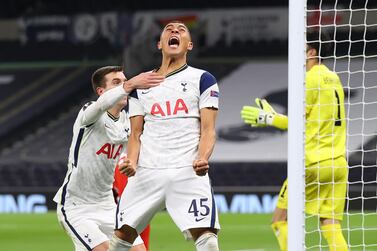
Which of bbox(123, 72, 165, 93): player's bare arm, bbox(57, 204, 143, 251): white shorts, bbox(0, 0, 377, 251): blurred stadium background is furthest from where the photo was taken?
bbox(0, 0, 377, 251): blurred stadium background

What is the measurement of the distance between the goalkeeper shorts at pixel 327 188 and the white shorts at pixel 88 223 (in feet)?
4.96

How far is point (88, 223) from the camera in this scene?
6918 millimetres

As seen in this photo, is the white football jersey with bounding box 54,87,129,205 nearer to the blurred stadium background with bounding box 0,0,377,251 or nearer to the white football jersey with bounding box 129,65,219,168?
the white football jersey with bounding box 129,65,219,168

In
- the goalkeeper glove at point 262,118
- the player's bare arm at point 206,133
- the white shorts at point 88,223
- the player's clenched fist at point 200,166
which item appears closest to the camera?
the player's clenched fist at point 200,166

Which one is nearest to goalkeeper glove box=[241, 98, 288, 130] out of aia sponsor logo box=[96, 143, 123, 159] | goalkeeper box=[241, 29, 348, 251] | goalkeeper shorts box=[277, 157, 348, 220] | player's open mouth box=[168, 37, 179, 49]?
goalkeeper box=[241, 29, 348, 251]

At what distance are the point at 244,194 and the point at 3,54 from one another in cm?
894

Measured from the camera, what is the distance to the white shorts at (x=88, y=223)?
6.85 meters

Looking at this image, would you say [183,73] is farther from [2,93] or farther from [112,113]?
[2,93]

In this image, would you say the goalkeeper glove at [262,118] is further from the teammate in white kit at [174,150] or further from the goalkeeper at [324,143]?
the teammate in white kit at [174,150]

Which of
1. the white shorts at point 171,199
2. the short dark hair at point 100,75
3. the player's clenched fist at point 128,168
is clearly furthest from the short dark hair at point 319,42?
the player's clenched fist at point 128,168

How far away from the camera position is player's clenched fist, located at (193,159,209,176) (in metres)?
5.98

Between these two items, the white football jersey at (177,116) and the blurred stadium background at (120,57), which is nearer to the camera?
the white football jersey at (177,116)

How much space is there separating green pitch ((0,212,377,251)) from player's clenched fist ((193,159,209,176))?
3674 mm

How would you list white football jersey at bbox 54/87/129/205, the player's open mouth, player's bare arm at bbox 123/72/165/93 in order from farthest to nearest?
white football jersey at bbox 54/87/129/205 → the player's open mouth → player's bare arm at bbox 123/72/165/93
